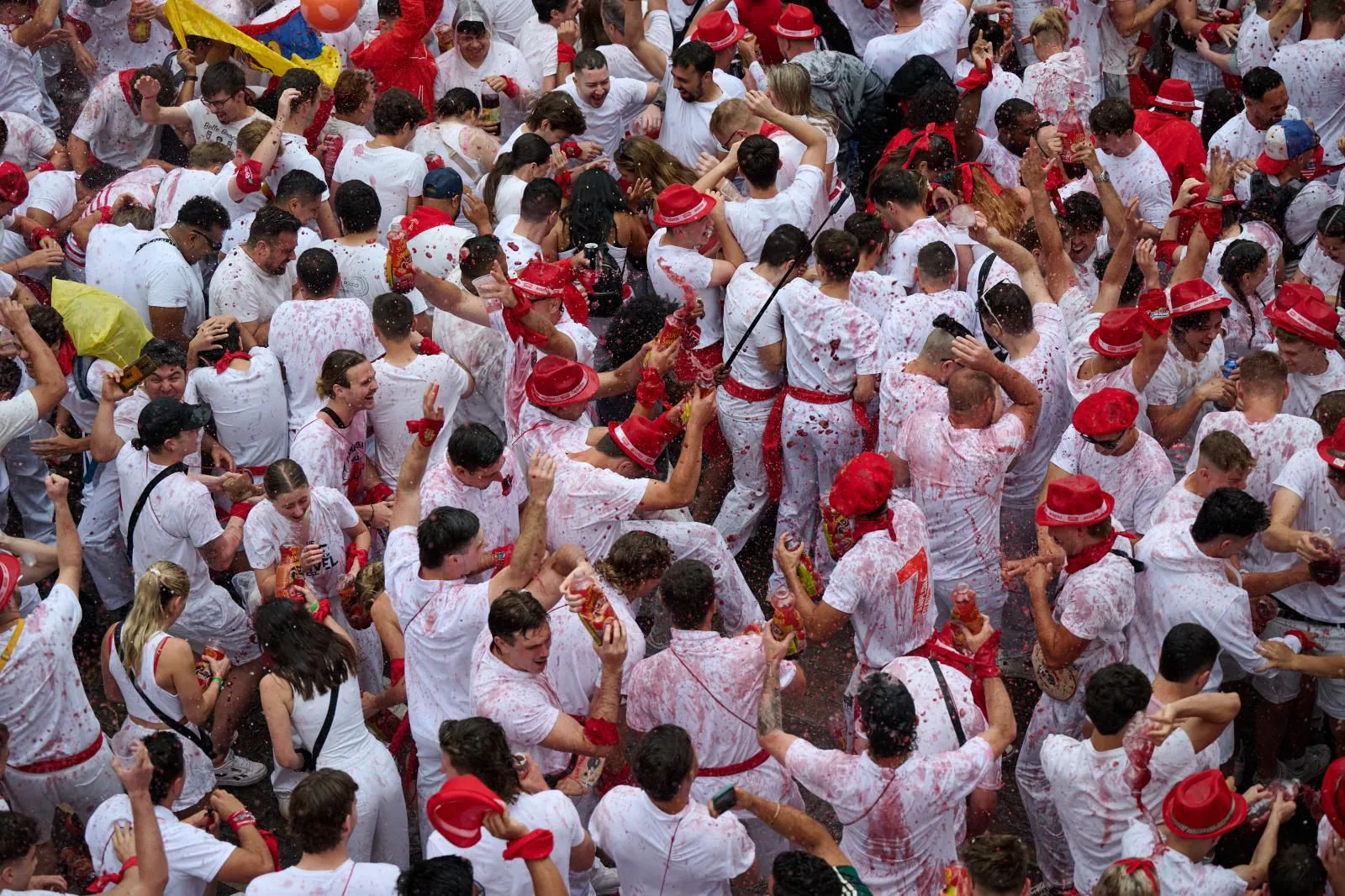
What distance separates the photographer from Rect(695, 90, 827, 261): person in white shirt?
26.5 feet

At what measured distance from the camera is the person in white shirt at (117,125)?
9.86 m

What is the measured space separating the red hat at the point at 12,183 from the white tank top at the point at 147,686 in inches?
140

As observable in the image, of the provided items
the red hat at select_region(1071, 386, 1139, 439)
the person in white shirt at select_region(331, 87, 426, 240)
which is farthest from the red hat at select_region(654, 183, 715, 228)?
the red hat at select_region(1071, 386, 1139, 439)

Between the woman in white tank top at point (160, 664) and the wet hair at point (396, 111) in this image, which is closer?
the woman in white tank top at point (160, 664)

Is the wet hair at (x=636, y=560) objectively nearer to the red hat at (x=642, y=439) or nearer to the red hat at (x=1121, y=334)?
the red hat at (x=642, y=439)

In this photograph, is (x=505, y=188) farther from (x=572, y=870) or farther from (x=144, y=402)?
(x=572, y=870)

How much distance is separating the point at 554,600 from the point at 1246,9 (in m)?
7.62

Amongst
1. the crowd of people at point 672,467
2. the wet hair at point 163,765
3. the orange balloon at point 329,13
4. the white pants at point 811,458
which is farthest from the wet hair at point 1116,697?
the orange balloon at point 329,13

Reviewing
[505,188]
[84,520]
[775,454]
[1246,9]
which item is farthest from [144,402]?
Result: [1246,9]

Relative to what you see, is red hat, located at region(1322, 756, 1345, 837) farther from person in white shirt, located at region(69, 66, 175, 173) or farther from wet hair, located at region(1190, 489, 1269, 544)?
person in white shirt, located at region(69, 66, 175, 173)

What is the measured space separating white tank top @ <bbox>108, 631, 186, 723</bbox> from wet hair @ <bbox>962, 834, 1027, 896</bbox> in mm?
3262

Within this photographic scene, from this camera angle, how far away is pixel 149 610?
20.1 ft

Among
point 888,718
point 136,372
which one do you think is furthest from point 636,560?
point 136,372

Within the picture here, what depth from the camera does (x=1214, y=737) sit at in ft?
18.3
